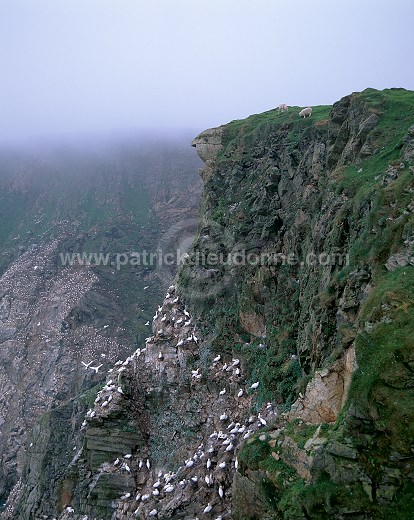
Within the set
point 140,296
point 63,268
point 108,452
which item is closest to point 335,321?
point 108,452

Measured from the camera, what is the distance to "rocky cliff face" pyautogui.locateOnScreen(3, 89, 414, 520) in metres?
11.1

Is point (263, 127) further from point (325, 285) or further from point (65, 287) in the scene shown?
point (65, 287)

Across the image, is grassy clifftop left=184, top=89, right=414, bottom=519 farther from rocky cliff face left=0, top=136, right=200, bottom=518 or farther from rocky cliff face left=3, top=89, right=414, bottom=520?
rocky cliff face left=0, top=136, right=200, bottom=518

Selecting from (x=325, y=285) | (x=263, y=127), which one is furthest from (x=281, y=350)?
(x=263, y=127)

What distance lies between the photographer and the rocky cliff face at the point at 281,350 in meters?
11.1

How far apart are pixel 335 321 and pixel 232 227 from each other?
574 inches

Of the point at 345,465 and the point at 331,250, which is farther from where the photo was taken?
the point at 331,250

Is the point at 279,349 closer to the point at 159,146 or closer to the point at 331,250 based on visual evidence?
the point at 331,250

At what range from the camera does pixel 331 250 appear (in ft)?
63.1

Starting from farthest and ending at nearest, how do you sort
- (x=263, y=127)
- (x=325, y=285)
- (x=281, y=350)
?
(x=263, y=127) < (x=281, y=350) < (x=325, y=285)

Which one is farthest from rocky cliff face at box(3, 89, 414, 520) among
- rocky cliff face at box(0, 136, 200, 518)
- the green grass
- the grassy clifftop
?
rocky cliff face at box(0, 136, 200, 518)

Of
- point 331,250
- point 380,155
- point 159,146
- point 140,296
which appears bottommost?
point 140,296

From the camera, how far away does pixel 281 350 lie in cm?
2227

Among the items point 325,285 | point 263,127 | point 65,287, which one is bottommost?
point 65,287
